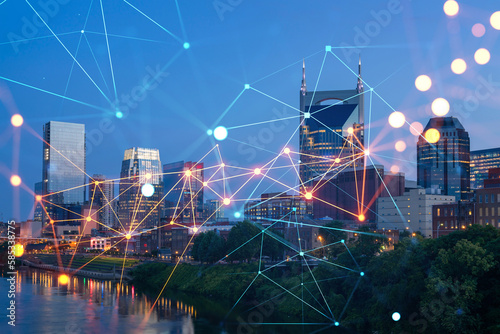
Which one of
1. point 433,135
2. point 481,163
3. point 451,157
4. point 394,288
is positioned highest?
point 433,135

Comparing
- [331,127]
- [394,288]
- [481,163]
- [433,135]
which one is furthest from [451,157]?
[394,288]

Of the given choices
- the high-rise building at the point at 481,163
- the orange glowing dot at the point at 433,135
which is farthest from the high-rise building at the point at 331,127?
the high-rise building at the point at 481,163

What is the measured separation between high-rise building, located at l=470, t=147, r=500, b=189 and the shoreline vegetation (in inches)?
5381

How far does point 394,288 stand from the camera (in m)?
34.4

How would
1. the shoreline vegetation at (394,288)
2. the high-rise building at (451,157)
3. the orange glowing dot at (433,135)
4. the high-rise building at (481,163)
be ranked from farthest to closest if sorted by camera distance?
the high-rise building at (481,163) < the orange glowing dot at (433,135) < the high-rise building at (451,157) < the shoreline vegetation at (394,288)

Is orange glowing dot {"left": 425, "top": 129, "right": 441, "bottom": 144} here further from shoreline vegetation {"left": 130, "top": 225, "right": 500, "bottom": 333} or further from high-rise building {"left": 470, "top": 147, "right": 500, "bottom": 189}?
shoreline vegetation {"left": 130, "top": 225, "right": 500, "bottom": 333}

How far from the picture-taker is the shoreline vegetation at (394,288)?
3048 centimetres

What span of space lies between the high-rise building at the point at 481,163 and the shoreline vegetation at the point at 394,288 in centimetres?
13668

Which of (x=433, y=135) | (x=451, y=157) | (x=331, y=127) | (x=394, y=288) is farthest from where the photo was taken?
(x=331, y=127)

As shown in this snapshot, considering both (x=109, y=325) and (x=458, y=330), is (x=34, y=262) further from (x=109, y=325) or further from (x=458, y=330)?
(x=458, y=330)

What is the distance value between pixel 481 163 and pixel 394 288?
508ft

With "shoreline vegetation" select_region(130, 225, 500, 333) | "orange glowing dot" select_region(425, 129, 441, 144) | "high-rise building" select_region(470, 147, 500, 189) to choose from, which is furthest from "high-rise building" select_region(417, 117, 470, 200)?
"shoreline vegetation" select_region(130, 225, 500, 333)

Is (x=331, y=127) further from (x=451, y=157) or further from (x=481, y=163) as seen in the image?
(x=481, y=163)

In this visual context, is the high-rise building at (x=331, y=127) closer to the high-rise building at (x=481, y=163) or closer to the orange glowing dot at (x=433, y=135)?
the orange glowing dot at (x=433, y=135)
